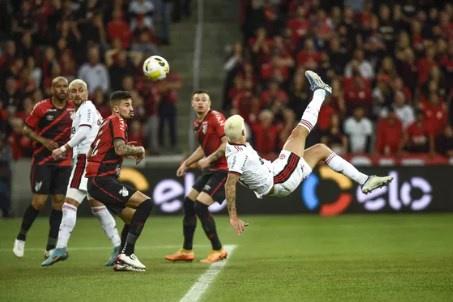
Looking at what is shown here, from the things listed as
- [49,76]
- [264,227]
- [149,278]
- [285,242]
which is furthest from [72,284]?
[49,76]

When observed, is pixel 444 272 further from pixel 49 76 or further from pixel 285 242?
pixel 49 76

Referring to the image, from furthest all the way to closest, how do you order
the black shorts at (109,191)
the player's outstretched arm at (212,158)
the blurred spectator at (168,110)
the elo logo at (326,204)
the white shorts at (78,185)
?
the blurred spectator at (168,110), the elo logo at (326,204), the player's outstretched arm at (212,158), the white shorts at (78,185), the black shorts at (109,191)

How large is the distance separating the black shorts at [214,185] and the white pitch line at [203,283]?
0.84 metres

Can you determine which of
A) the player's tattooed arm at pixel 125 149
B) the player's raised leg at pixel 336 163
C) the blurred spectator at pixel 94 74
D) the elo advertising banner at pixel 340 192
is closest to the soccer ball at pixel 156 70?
the player's tattooed arm at pixel 125 149

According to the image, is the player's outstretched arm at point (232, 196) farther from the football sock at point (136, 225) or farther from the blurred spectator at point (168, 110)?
the blurred spectator at point (168, 110)

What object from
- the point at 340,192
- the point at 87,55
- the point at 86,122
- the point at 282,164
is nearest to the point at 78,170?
the point at 86,122

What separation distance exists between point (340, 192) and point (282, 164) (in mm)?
8747

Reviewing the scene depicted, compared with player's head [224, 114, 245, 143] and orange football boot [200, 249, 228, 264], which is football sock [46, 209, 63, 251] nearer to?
orange football boot [200, 249, 228, 264]

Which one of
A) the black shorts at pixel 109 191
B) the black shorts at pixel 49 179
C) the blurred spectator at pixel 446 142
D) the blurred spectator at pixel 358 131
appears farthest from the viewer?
the blurred spectator at pixel 358 131

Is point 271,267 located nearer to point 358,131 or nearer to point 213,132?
point 213,132

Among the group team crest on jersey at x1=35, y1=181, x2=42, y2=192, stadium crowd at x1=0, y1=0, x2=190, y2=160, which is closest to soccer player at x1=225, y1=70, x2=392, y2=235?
team crest on jersey at x1=35, y1=181, x2=42, y2=192

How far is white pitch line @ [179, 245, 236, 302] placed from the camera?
973 centimetres

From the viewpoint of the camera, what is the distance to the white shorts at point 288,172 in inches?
481

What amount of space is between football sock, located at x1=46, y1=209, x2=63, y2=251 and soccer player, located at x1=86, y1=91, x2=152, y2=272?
1.85m
